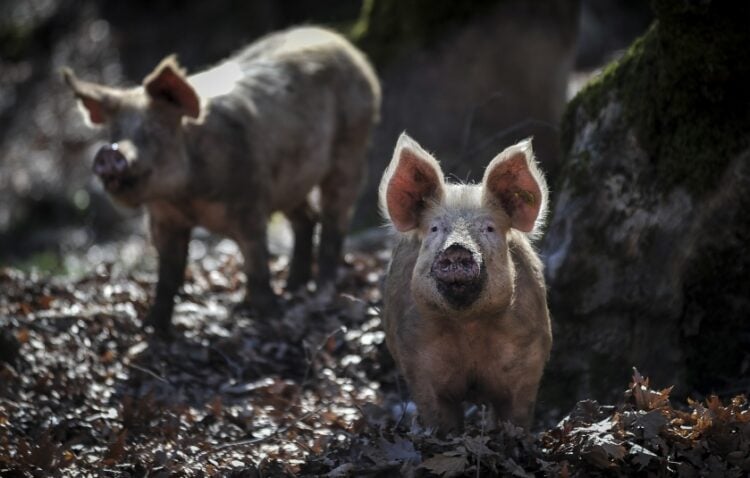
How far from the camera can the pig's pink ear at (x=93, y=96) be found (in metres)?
10.2

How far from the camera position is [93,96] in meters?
10.2

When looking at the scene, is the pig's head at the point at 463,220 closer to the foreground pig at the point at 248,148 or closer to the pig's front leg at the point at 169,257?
the foreground pig at the point at 248,148

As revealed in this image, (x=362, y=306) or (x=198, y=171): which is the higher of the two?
(x=198, y=171)

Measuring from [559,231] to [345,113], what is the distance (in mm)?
3975

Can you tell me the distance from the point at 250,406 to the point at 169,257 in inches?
94.7

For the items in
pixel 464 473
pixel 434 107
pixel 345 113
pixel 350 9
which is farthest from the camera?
pixel 350 9

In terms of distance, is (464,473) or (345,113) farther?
(345,113)

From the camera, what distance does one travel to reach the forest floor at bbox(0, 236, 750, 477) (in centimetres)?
615

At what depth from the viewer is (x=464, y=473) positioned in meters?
6.10

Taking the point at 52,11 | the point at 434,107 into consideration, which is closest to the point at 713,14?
the point at 434,107

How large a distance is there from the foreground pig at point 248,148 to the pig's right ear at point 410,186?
3.45 m

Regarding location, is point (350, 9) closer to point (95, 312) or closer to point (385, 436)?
point (95, 312)

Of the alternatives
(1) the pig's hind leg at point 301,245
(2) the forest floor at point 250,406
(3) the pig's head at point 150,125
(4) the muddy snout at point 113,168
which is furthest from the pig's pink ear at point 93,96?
(1) the pig's hind leg at point 301,245

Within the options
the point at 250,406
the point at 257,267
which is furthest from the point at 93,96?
the point at 250,406
